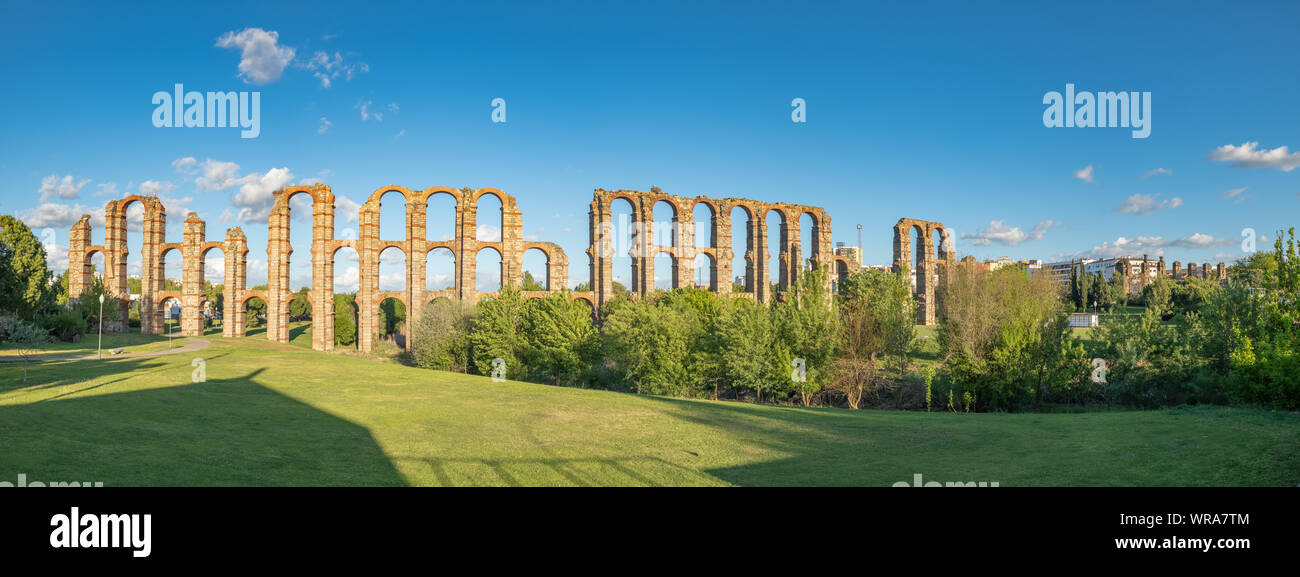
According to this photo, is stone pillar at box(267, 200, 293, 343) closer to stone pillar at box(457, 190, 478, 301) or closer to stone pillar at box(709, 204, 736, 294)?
stone pillar at box(457, 190, 478, 301)

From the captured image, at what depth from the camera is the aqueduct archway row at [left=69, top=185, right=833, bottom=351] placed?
52.2 meters

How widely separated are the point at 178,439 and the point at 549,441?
7.24 metres

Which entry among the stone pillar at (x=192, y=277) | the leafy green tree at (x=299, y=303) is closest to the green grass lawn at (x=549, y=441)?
the stone pillar at (x=192, y=277)

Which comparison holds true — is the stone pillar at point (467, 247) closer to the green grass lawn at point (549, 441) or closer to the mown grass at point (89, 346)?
the mown grass at point (89, 346)

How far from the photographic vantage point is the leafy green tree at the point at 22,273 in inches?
1124

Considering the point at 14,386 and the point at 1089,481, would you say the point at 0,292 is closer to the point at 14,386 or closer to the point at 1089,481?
the point at 14,386

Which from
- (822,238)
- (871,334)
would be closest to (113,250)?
(871,334)

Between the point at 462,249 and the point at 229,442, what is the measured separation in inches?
1664

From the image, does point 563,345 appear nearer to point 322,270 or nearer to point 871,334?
point 871,334

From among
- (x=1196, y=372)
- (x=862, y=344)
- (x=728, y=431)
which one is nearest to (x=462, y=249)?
(x=862, y=344)

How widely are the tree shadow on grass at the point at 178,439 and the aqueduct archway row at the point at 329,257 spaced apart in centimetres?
3385

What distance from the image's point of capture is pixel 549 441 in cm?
1383

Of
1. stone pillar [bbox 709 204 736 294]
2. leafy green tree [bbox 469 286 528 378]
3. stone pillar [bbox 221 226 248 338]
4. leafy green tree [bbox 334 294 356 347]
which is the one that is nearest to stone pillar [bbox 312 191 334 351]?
stone pillar [bbox 221 226 248 338]
